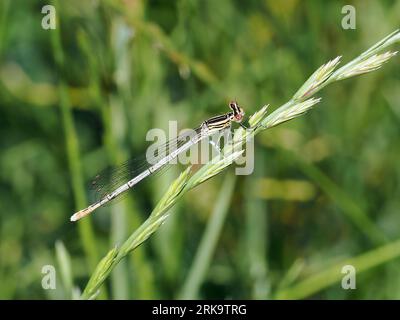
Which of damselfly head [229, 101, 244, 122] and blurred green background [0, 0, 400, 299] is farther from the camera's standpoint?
blurred green background [0, 0, 400, 299]

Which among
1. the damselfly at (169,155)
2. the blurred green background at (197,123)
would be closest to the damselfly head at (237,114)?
the damselfly at (169,155)

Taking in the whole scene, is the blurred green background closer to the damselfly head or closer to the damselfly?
the damselfly

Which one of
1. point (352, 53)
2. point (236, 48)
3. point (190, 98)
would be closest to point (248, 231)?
point (190, 98)

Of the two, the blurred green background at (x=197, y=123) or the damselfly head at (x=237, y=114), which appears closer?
the damselfly head at (x=237, y=114)

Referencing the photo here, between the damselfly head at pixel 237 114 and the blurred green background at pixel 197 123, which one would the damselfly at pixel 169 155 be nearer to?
the damselfly head at pixel 237 114

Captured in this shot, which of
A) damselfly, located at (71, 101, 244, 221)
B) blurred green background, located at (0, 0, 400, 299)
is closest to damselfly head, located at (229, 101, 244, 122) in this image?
damselfly, located at (71, 101, 244, 221)

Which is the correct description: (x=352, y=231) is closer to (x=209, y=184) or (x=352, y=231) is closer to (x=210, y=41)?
(x=209, y=184)
